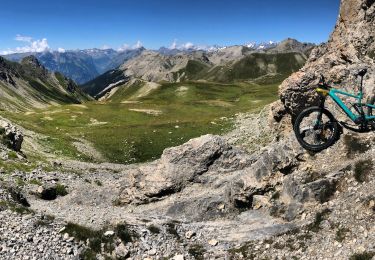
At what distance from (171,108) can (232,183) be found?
84077mm

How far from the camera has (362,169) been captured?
2081 cm

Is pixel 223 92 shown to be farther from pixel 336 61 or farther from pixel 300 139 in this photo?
pixel 300 139

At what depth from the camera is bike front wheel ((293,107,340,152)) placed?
827 inches

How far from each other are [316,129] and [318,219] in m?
4.89

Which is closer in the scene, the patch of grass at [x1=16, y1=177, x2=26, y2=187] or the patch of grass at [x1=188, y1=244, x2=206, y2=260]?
the patch of grass at [x1=188, y1=244, x2=206, y2=260]

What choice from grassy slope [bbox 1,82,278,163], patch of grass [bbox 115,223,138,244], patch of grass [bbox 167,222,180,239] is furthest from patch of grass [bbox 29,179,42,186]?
grassy slope [bbox 1,82,278,163]

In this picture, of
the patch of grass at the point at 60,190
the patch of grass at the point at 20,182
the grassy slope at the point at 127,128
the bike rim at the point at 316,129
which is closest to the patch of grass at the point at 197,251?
the bike rim at the point at 316,129

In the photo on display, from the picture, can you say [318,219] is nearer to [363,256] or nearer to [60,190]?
[363,256]

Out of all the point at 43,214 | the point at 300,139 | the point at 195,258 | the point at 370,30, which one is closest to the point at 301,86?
the point at 300,139

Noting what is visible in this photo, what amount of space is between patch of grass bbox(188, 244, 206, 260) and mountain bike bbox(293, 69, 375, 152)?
27.3ft

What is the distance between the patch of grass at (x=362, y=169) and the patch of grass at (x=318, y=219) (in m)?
2.43

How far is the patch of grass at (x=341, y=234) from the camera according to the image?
60.0 feet

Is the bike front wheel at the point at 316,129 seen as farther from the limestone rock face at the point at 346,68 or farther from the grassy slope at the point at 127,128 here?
the grassy slope at the point at 127,128

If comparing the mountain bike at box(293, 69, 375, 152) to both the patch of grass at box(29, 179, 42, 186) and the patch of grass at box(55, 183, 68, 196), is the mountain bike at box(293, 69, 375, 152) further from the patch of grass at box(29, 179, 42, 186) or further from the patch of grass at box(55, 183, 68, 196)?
the patch of grass at box(29, 179, 42, 186)
